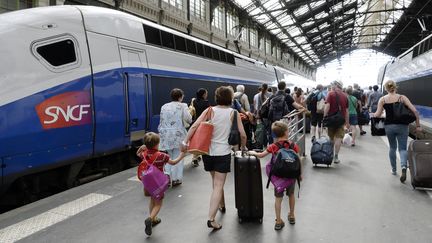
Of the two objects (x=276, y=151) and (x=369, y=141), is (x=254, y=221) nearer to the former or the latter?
(x=276, y=151)

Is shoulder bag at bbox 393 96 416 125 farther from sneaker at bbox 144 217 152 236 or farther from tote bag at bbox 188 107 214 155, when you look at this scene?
sneaker at bbox 144 217 152 236

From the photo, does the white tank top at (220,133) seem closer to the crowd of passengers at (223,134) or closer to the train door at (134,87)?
the crowd of passengers at (223,134)

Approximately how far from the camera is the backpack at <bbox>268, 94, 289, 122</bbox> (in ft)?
24.3

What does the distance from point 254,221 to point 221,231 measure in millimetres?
480

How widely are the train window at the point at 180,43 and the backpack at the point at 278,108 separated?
3372 mm

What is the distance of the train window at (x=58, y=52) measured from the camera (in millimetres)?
5387

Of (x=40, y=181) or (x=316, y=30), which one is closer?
(x=40, y=181)

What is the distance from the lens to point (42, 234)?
4070 millimetres

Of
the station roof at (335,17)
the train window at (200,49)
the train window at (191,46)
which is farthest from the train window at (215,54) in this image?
the station roof at (335,17)

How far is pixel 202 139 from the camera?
13.3 ft

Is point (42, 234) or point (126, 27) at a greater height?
point (126, 27)

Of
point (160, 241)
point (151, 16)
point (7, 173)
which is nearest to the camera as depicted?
point (160, 241)

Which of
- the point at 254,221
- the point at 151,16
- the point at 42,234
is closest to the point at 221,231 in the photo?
the point at 254,221

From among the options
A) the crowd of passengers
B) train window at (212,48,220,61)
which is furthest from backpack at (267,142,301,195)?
train window at (212,48,220,61)
